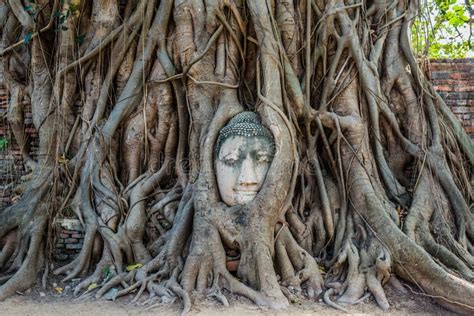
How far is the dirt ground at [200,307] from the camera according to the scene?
279 centimetres

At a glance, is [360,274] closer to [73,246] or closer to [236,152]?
[236,152]

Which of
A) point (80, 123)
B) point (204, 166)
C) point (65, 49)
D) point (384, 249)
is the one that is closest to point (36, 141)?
point (80, 123)

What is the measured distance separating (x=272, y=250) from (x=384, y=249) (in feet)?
2.75

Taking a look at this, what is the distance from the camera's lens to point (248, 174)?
3.25m

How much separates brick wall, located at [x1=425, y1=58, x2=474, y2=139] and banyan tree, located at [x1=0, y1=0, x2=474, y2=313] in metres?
0.53

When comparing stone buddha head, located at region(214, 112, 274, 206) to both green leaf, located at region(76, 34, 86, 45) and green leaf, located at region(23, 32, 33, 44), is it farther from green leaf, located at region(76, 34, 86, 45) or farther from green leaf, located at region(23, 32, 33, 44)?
green leaf, located at region(23, 32, 33, 44)

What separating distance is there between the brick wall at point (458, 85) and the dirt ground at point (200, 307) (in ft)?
8.03

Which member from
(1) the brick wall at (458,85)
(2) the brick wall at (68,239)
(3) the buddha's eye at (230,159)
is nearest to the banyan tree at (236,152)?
(3) the buddha's eye at (230,159)

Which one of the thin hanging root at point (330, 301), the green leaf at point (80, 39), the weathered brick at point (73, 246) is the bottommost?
the thin hanging root at point (330, 301)

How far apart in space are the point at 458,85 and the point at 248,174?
2895 mm

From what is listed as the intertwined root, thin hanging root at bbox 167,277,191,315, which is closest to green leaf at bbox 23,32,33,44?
thin hanging root at bbox 167,277,191,315

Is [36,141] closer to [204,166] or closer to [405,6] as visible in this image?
[204,166]

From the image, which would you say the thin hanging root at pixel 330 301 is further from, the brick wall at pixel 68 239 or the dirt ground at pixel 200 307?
the brick wall at pixel 68 239

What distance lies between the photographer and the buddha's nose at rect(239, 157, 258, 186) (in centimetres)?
325
